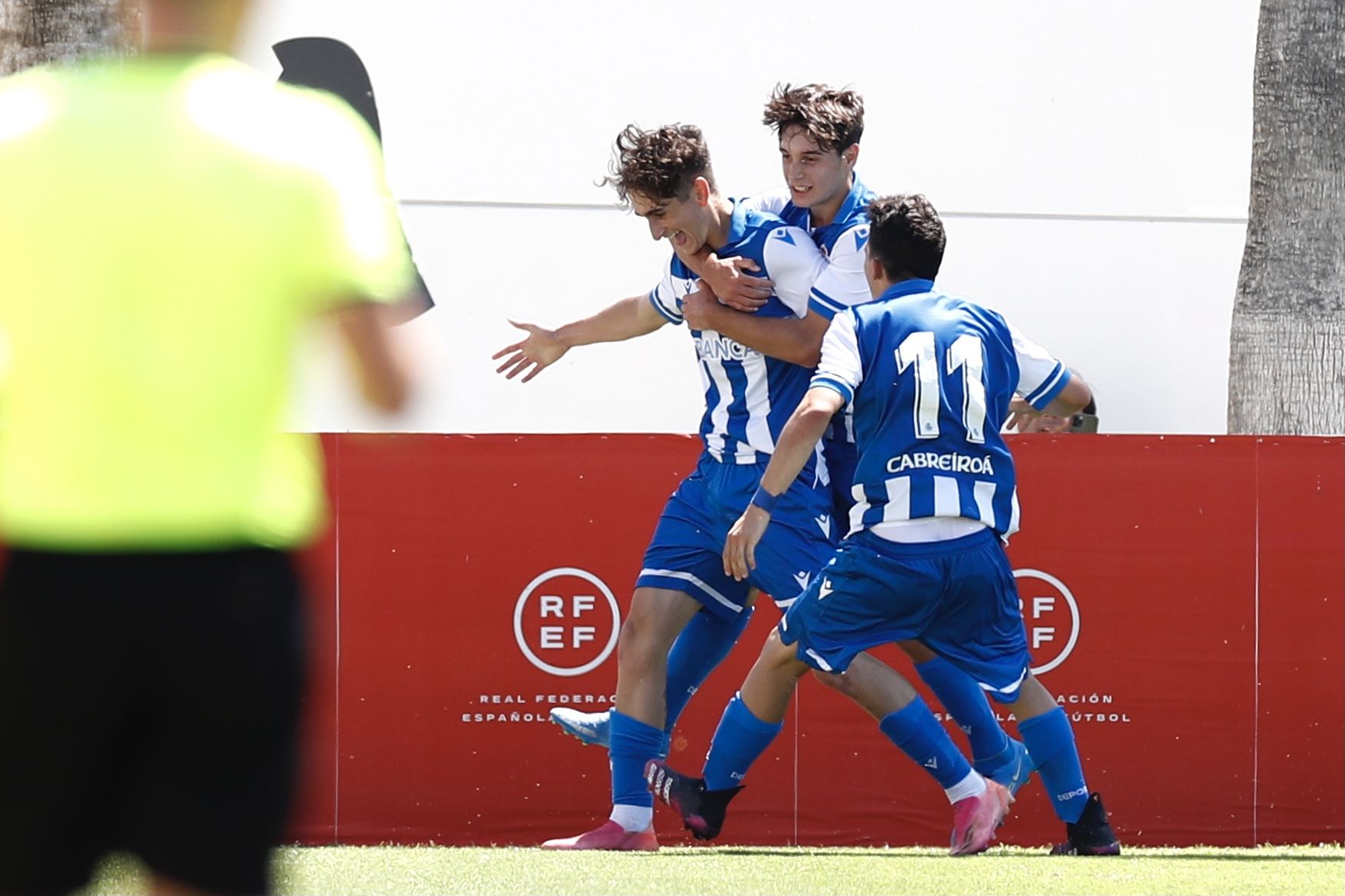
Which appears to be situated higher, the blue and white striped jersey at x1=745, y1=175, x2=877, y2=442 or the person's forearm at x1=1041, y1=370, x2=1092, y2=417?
the blue and white striped jersey at x1=745, y1=175, x2=877, y2=442

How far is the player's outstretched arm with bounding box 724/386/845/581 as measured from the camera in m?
5.09

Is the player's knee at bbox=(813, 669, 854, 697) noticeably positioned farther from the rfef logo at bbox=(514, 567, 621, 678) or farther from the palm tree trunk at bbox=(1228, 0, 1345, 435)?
the palm tree trunk at bbox=(1228, 0, 1345, 435)

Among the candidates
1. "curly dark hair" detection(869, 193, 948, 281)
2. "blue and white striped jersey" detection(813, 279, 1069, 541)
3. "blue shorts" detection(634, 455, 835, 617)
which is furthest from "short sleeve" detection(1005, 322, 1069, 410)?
"blue shorts" detection(634, 455, 835, 617)

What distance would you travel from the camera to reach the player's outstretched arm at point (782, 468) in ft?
16.7

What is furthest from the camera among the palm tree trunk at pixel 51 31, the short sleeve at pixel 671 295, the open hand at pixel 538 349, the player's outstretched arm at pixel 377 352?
the palm tree trunk at pixel 51 31

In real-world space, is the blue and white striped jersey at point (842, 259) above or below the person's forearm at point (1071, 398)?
above

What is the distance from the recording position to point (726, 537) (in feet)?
18.5

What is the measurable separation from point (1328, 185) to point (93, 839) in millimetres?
7532

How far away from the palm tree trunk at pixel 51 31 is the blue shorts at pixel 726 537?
110 inches

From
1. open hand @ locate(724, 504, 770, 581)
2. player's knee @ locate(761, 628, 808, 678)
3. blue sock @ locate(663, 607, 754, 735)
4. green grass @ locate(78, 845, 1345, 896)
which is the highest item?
open hand @ locate(724, 504, 770, 581)

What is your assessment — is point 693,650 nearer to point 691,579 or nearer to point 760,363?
point 691,579

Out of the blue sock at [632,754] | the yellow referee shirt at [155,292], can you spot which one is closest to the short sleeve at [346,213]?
the yellow referee shirt at [155,292]

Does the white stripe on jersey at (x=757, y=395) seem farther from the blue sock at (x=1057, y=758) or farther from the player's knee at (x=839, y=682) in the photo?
the blue sock at (x=1057, y=758)

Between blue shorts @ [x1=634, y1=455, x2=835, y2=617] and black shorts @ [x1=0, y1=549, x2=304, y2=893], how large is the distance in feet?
11.3
